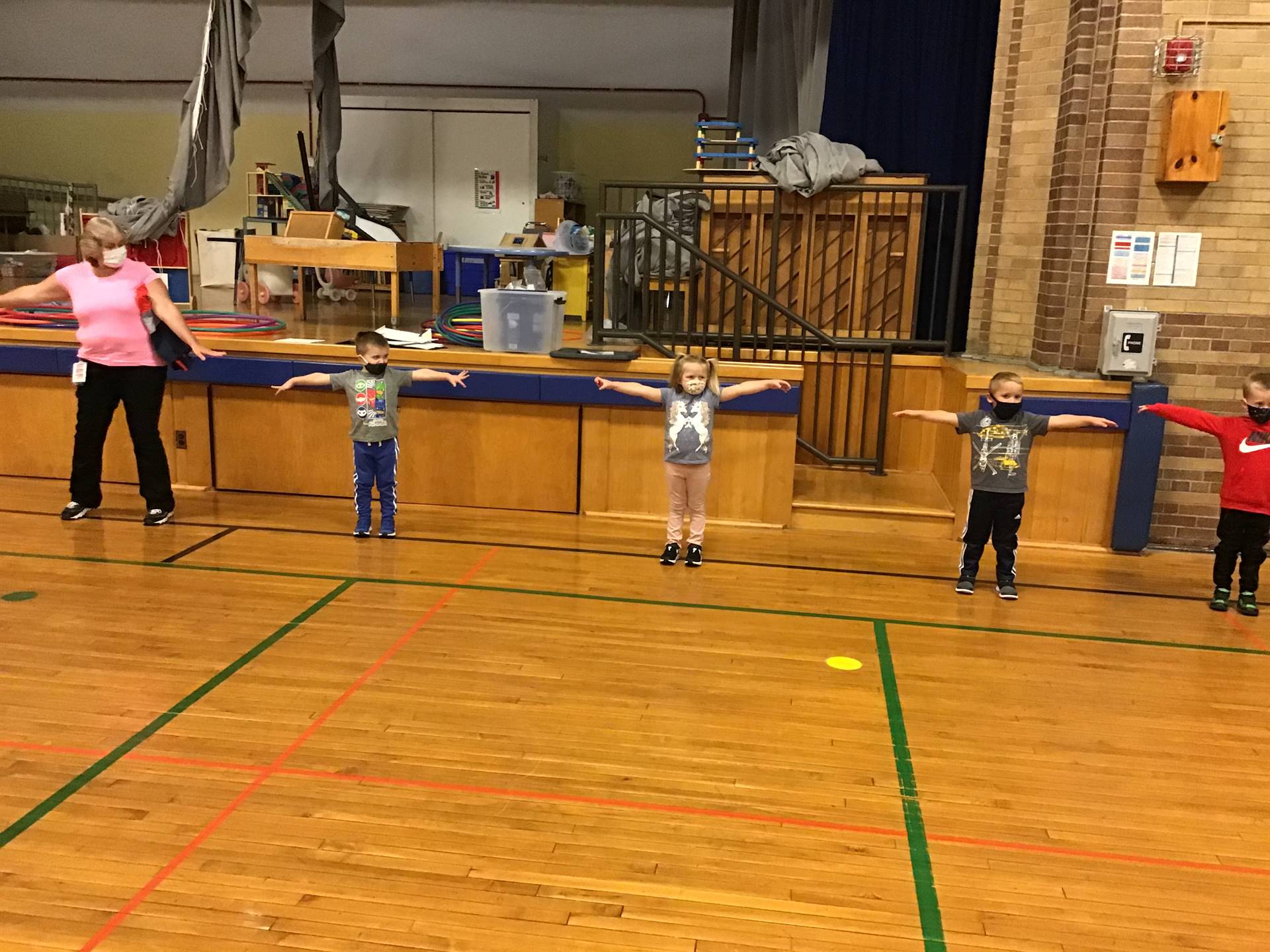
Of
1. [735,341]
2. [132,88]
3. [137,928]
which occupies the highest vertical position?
[132,88]

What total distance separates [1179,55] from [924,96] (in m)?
1.89

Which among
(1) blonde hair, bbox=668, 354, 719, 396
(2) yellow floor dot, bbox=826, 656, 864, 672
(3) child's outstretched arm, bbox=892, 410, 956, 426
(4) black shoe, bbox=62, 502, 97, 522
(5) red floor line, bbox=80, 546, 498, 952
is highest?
(1) blonde hair, bbox=668, 354, 719, 396

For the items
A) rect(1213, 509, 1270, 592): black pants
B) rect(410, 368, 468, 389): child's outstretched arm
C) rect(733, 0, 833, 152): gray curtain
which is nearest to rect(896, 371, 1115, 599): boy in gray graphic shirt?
rect(1213, 509, 1270, 592): black pants

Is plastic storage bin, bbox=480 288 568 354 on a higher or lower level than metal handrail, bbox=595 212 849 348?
lower

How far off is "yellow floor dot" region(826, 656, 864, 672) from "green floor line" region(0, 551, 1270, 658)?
1.43 ft

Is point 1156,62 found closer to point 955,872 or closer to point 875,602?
point 875,602

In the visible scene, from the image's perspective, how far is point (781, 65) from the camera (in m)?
8.30

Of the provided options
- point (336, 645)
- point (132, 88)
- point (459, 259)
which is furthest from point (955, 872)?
point (132, 88)

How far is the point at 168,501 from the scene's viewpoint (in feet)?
17.6

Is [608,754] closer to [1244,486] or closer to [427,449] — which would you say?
[427,449]

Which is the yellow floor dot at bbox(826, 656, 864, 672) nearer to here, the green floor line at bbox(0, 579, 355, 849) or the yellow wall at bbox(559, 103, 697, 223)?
the green floor line at bbox(0, 579, 355, 849)

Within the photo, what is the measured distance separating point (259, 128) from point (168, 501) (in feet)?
28.2

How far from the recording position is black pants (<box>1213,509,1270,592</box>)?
14.8ft

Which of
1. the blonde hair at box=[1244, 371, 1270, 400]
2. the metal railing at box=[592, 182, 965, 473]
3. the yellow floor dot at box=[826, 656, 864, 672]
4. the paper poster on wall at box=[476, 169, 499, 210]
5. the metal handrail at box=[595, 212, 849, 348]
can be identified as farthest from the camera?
the paper poster on wall at box=[476, 169, 499, 210]
